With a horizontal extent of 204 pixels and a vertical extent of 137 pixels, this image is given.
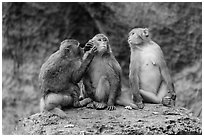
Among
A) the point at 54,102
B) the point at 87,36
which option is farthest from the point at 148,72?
the point at 87,36

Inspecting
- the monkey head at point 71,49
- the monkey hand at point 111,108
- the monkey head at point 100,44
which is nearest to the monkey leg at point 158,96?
the monkey hand at point 111,108

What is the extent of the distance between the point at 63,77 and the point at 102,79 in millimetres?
578

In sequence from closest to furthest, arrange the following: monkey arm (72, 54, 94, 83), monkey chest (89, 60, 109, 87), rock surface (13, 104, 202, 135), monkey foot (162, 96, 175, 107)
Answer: rock surface (13, 104, 202, 135) → monkey arm (72, 54, 94, 83) → monkey chest (89, 60, 109, 87) → monkey foot (162, 96, 175, 107)

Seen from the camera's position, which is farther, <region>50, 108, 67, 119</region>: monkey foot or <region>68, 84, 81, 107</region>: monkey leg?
<region>68, 84, 81, 107</region>: monkey leg

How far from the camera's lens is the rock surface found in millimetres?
8406

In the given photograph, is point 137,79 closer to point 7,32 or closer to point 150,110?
point 150,110

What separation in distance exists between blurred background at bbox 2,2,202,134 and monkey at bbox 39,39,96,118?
505 centimetres

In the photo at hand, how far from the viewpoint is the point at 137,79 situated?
9617mm

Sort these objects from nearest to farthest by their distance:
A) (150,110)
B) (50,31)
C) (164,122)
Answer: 1. (164,122)
2. (150,110)
3. (50,31)

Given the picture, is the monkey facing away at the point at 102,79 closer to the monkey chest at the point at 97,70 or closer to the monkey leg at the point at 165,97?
the monkey chest at the point at 97,70

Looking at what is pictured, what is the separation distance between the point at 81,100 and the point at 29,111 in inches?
220

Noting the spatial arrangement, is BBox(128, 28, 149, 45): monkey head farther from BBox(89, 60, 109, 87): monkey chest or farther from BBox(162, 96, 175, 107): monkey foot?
BBox(162, 96, 175, 107): monkey foot

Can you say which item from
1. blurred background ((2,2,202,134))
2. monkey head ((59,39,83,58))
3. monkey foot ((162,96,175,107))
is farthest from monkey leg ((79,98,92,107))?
blurred background ((2,2,202,134))

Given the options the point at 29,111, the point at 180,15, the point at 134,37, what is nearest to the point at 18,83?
the point at 29,111
